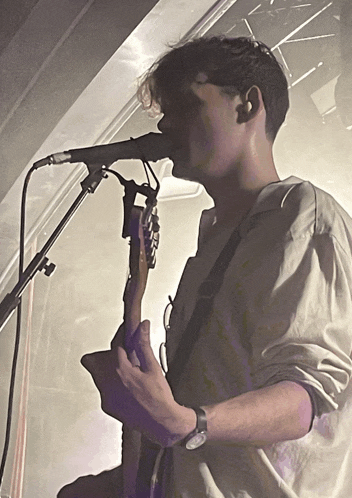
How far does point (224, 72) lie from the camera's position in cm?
120

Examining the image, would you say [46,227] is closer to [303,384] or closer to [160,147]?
[160,147]

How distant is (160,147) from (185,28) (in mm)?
303

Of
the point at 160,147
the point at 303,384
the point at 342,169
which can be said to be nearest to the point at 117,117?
the point at 160,147

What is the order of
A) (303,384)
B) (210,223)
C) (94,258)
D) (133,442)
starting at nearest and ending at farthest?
(303,384), (133,442), (210,223), (94,258)

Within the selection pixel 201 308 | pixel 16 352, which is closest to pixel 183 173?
pixel 201 308

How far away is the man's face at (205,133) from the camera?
1157mm

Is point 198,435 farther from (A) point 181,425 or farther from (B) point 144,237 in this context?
(B) point 144,237

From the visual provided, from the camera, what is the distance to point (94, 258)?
124 cm

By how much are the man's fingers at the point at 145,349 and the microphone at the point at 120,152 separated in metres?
0.36

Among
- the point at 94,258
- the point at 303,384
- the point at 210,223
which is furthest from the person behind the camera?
the point at 94,258

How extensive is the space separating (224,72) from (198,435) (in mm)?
730

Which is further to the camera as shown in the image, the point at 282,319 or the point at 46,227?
the point at 46,227

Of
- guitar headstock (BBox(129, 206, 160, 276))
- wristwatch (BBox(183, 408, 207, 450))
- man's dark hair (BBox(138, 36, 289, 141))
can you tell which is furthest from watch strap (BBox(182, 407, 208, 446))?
man's dark hair (BBox(138, 36, 289, 141))

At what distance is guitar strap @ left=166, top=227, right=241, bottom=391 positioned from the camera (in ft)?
3.28
